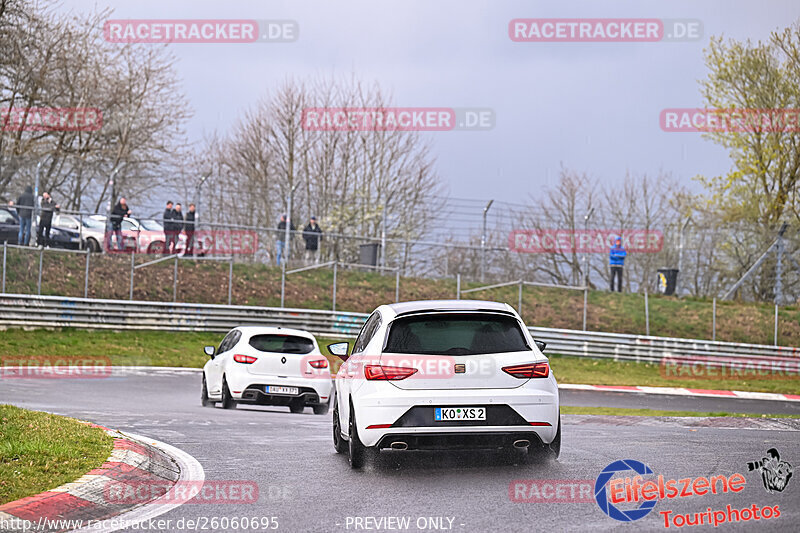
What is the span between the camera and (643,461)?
893cm

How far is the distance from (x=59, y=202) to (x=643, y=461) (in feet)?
122

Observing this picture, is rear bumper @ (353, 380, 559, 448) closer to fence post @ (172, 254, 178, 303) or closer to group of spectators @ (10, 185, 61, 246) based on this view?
fence post @ (172, 254, 178, 303)

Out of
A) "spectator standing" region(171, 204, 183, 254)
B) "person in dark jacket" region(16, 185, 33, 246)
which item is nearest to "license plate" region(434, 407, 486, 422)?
"person in dark jacket" region(16, 185, 33, 246)

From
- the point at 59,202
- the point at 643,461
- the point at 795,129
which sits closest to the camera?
the point at 643,461

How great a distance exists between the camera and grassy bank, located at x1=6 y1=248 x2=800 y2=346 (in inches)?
1174

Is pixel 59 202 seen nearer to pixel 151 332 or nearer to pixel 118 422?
pixel 151 332

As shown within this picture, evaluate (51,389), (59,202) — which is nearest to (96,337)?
(51,389)

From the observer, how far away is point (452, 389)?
27.4ft

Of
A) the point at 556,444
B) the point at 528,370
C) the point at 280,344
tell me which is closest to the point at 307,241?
the point at 280,344

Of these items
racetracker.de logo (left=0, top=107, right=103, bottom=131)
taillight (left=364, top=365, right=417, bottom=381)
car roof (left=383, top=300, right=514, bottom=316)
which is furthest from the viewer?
racetracker.de logo (left=0, top=107, right=103, bottom=131)

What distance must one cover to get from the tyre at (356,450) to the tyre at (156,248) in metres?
24.2

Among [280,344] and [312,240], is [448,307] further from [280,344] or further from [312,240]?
[312,240]

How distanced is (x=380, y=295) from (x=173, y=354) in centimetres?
858

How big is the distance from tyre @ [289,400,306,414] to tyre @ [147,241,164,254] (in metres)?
16.6
